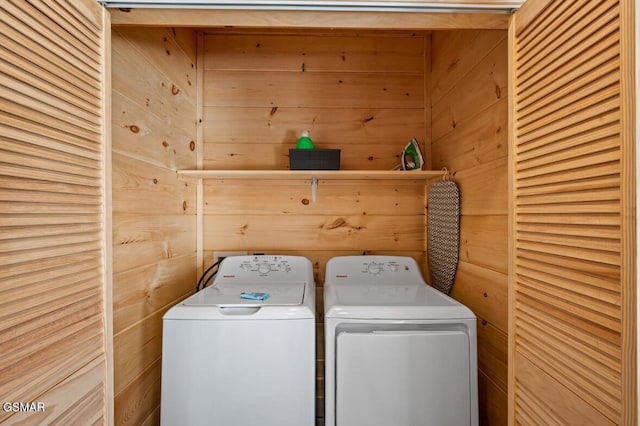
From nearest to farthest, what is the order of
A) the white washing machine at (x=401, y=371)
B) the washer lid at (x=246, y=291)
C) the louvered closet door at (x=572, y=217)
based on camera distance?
the louvered closet door at (x=572, y=217) < the white washing machine at (x=401, y=371) < the washer lid at (x=246, y=291)

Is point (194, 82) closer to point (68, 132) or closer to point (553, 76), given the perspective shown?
point (68, 132)

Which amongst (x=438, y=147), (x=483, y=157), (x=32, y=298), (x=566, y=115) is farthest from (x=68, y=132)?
(x=438, y=147)

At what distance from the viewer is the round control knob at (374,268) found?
5.96ft

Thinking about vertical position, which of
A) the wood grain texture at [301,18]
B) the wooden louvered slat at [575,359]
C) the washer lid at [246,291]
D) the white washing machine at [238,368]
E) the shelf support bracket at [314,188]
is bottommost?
the white washing machine at [238,368]

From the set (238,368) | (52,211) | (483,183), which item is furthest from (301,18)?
(238,368)

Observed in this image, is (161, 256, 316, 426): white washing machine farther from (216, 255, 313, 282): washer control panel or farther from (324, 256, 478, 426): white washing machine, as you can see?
(216, 255, 313, 282): washer control panel

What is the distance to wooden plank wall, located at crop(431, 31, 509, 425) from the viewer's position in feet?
4.19

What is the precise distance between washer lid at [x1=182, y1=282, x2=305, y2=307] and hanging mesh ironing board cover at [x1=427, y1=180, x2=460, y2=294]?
73cm

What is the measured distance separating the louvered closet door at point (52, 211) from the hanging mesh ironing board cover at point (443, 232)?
4.69 ft

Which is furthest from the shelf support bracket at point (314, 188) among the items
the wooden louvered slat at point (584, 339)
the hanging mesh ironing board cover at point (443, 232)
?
the wooden louvered slat at point (584, 339)

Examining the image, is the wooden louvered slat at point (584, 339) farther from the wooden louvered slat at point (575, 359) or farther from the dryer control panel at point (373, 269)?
the dryer control panel at point (373, 269)

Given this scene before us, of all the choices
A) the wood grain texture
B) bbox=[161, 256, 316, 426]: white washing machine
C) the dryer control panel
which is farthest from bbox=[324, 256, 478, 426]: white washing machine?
the wood grain texture

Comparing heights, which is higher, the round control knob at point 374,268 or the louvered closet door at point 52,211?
the louvered closet door at point 52,211

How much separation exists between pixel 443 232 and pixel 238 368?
116 centimetres
